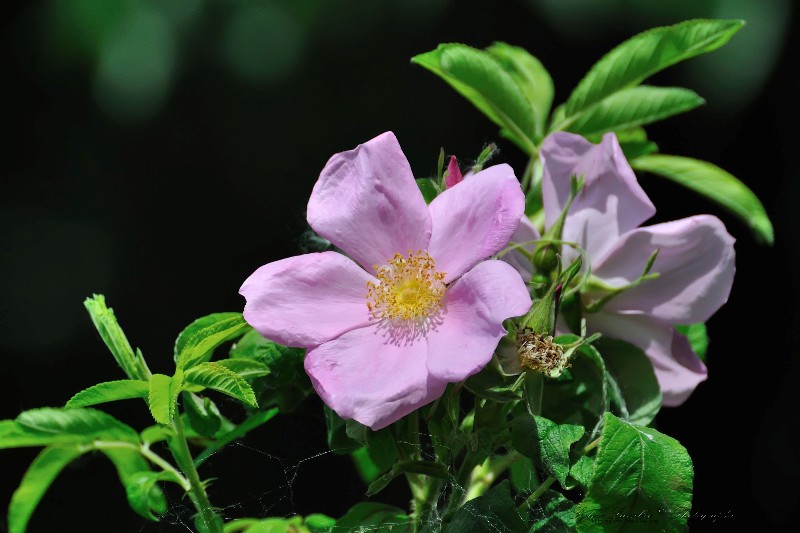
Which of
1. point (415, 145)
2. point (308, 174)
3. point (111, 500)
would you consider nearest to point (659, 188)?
point (415, 145)

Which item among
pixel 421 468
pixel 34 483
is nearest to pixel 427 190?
pixel 421 468

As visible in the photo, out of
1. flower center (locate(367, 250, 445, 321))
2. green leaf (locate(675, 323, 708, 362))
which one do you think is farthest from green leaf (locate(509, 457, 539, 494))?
green leaf (locate(675, 323, 708, 362))

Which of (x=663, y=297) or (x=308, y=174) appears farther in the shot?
(x=308, y=174)

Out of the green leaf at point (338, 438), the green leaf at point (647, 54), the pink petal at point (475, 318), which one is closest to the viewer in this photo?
the pink petal at point (475, 318)

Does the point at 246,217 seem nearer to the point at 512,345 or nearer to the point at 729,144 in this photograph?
the point at 729,144

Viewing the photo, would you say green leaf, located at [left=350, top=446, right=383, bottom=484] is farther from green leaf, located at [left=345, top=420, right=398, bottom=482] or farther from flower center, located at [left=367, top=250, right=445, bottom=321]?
flower center, located at [left=367, top=250, right=445, bottom=321]

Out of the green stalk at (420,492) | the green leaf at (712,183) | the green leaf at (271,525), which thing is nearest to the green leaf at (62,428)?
the green leaf at (271,525)

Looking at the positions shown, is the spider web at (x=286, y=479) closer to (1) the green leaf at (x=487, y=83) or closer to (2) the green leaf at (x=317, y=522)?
(2) the green leaf at (x=317, y=522)
